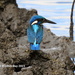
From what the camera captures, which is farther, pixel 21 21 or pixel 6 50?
pixel 21 21

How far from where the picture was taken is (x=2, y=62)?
8.45m

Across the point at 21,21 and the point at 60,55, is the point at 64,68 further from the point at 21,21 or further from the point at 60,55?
the point at 21,21

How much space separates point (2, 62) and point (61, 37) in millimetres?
5146

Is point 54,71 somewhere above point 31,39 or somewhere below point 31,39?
below

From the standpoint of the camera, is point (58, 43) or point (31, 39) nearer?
point (31, 39)

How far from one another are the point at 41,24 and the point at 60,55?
3.03 ft

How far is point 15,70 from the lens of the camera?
336 inches

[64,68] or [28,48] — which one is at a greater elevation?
[28,48]

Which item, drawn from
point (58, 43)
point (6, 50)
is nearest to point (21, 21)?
point (58, 43)

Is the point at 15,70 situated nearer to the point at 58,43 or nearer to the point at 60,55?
the point at 60,55

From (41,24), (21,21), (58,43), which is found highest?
(41,24)

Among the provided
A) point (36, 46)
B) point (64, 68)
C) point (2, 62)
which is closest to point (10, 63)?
point (2, 62)

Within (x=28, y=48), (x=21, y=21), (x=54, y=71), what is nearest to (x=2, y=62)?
(x=28, y=48)

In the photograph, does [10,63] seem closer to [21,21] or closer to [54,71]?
[54,71]
